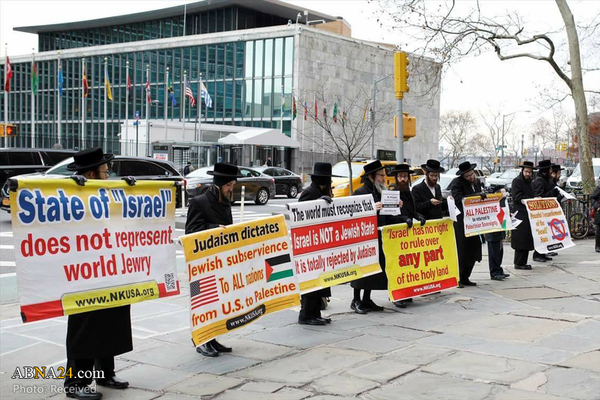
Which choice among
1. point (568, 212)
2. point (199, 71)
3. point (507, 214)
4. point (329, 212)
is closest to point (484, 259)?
point (507, 214)

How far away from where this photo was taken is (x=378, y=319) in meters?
8.43

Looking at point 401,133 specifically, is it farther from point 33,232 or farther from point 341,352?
point 33,232

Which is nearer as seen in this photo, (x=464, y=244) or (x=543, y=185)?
(x=464, y=244)

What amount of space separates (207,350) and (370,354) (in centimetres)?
155

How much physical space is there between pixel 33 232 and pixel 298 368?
99.9 inches

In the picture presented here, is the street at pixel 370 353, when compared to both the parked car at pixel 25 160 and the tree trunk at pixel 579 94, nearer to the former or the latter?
the tree trunk at pixel 579 94

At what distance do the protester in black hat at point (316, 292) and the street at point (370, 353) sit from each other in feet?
0.58

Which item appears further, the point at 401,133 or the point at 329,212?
the point at 401,133

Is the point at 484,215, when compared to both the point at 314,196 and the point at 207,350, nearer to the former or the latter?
the point at 314,196

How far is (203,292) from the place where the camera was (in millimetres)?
6387

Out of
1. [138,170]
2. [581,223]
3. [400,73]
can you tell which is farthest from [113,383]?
[138,170]

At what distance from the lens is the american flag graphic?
6.31m

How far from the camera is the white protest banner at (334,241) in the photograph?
782 centimetres

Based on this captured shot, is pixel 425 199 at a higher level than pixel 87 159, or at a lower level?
lower
